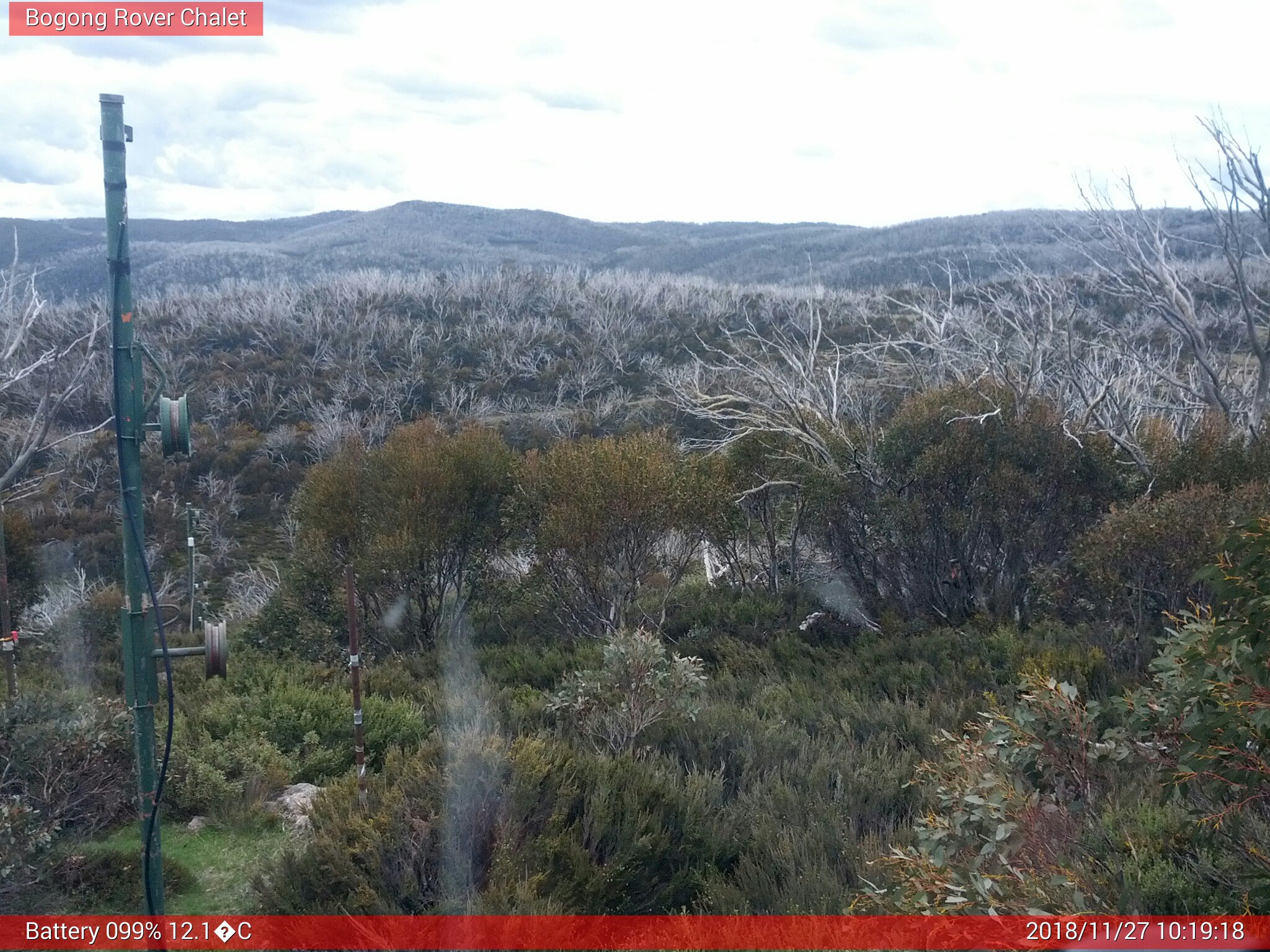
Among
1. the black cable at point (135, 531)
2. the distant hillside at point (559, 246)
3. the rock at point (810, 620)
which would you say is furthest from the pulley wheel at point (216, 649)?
the distant hillside at point (559, 246)

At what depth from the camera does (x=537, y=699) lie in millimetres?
8102

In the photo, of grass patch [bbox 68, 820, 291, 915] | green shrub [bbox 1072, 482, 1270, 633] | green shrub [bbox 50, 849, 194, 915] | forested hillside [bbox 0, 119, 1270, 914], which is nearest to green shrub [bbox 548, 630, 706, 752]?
forested hillside [bbox 0, 119, 1270, 914]

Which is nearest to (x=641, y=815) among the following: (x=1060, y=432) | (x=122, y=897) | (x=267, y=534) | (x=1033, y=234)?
(x=122, y=897)

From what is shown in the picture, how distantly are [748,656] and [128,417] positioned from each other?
739 centimetres

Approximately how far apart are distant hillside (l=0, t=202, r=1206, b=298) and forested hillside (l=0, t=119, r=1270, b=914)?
23873 millimetres

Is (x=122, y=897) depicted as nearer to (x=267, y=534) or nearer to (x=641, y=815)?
(x=641, y=815)

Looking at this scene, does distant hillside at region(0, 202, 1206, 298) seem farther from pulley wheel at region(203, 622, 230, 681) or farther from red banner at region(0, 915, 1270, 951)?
pulley wheel at region(203, 622, 230, 681)

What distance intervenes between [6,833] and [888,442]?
350 inches

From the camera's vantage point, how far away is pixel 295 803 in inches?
247

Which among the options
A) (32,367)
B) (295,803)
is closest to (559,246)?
(32,367)

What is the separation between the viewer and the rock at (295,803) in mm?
5956

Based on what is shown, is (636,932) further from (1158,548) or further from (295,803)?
(1158,548)

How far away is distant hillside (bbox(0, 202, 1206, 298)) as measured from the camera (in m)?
51.3

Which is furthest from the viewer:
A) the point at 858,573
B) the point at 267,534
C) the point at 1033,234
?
the point at 1033,234
